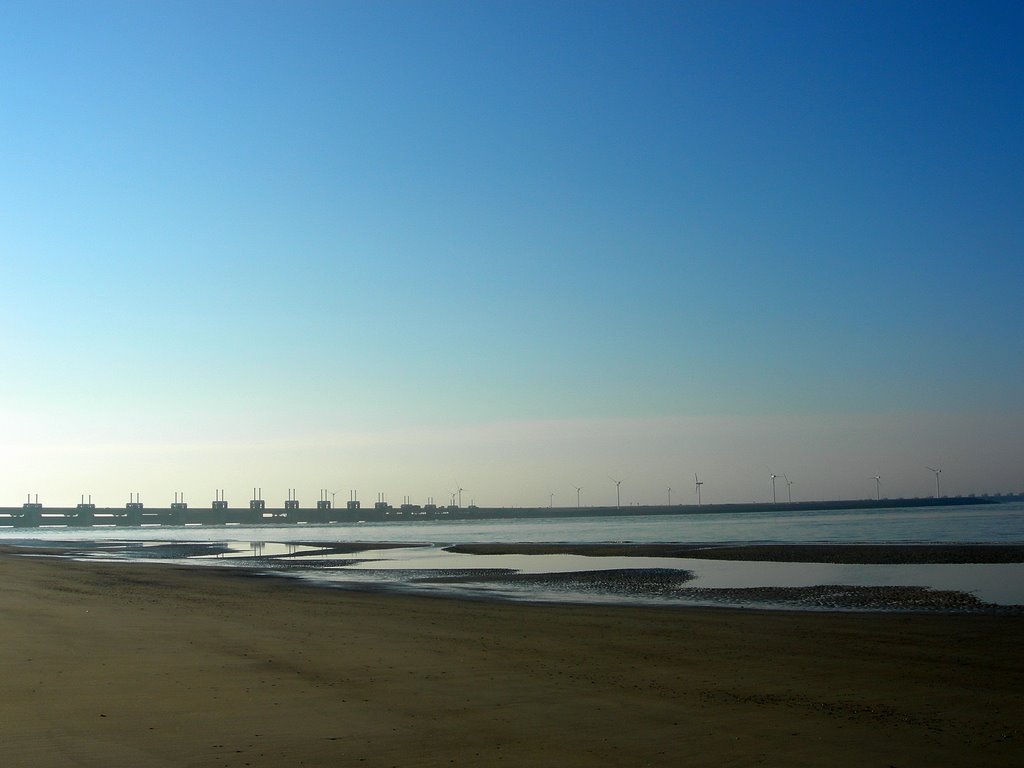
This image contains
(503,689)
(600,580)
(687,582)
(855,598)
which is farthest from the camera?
(600,580)

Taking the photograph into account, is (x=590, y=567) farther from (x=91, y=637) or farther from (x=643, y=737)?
(x=643, y=737)

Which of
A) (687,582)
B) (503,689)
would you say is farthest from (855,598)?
(503,689)

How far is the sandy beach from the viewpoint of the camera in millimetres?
10133

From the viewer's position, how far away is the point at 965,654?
18.1 metres

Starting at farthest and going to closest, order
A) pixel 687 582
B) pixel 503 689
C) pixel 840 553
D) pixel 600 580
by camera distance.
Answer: pixel 840 553 → pixel 600 580 → pixel 687 582 → pixel 503 689

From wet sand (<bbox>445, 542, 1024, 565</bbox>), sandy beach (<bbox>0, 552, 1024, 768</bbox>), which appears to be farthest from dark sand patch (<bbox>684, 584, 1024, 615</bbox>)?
wet sand (<bbox>445, 542, 1024, 565</bbox>)

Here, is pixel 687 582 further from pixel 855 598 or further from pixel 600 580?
pixel 855 598

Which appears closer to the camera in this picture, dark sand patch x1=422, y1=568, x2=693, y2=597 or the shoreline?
the shoreline

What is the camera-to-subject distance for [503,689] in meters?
13.9

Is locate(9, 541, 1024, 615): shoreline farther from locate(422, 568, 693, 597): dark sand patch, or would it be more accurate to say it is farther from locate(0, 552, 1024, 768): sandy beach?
locate(0, 552, 1024, 768): sandy beach

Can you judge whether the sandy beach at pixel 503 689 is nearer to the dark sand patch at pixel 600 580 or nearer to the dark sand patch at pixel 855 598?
the dark sand patch at pixel 855 598

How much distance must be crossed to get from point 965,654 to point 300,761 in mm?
14690

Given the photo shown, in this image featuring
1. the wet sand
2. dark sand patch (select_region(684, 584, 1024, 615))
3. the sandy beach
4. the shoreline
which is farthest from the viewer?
the wet sand

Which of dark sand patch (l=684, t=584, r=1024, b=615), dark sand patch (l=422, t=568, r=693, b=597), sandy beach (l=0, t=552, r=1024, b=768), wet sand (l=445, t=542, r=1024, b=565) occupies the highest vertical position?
sandy beach (l=0, t=552, r=1024, b=768)
